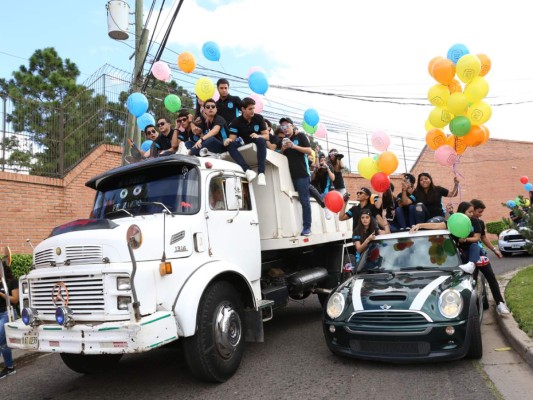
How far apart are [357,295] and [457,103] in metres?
3.85

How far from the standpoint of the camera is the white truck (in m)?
4.06

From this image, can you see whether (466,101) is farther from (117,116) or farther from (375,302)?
(117,116)

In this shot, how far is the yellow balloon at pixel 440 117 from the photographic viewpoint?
7556 millimetres

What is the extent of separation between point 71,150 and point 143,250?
25.6 ft

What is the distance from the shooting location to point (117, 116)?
41.1ft

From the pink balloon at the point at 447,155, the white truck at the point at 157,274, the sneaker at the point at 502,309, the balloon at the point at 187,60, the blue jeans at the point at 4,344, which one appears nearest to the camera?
the white truck at the point at 157,274

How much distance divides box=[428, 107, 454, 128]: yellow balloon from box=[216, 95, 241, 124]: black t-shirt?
3.32 m

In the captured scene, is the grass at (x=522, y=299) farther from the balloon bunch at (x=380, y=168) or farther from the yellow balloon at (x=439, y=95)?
the yellow balloon at (x=439, y=95)

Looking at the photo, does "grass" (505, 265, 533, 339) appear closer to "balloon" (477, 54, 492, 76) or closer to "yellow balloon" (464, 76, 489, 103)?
"yellow balloon" (464, 76, 489, 103)

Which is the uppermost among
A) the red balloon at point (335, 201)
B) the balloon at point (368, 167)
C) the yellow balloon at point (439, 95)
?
the yellow balloon at point (439, 95)

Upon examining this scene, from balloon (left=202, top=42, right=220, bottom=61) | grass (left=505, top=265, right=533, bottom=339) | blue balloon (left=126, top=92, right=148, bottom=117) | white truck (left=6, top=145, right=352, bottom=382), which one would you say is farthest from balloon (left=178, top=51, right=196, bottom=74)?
grass (left=505, top=265, right=533, bottom=339)

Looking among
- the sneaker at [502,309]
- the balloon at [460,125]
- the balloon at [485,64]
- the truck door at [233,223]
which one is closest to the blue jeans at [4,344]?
the truck door at [233,223]

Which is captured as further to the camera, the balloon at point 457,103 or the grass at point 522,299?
the balloon at point 457,103

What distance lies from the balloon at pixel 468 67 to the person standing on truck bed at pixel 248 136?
10.5ft
